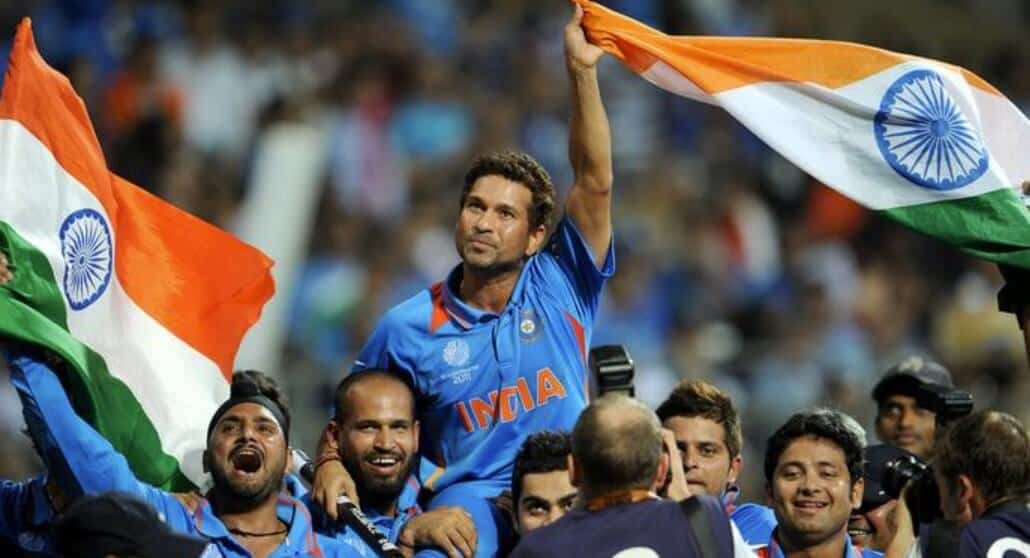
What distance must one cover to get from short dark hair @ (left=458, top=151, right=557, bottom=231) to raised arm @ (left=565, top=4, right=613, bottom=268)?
127mm

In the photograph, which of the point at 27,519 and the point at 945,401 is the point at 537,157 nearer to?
the point at 945,401

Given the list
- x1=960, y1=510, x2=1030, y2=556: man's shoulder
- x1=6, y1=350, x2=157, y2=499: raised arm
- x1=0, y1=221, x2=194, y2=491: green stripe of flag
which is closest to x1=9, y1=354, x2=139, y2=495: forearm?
x1=6, y1=350, x2=157, y2=499: raised arm

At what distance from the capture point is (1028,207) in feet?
24.4

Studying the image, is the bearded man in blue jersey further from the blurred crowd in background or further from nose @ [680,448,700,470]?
the blurred crowd in background

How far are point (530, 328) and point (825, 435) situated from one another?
1053mm

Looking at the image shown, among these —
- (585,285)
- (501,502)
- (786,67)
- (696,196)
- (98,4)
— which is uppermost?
(98,4)

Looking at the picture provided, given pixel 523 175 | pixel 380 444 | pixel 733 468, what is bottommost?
pixel 733 468

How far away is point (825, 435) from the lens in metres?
7.30

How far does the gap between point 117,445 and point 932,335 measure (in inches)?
329

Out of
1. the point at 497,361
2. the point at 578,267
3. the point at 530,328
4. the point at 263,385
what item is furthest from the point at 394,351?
the point at 578,267

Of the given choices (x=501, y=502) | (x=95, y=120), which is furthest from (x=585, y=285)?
(x=95, y=120)

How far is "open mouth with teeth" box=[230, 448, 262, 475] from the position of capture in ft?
23.6

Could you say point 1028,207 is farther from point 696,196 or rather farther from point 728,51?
point 696,196

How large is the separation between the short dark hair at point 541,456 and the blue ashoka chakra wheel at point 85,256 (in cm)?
154
